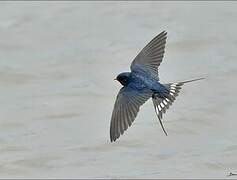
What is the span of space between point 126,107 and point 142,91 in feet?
0.65

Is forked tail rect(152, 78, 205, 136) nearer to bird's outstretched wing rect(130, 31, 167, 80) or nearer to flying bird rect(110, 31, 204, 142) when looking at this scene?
flying bird rect(110, 31, 204, 142)

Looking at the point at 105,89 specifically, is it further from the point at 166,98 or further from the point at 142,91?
the point at 166,98

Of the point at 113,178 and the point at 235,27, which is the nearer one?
the point at 113,178

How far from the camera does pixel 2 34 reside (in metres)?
8.85

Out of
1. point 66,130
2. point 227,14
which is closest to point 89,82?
point 66,130

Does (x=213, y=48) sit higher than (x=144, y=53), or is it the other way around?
(x=144, y=53)

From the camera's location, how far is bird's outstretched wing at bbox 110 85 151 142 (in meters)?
5.29

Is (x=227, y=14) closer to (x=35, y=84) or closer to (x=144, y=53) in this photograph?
(x=35, y=84)

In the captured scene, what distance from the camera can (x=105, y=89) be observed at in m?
7.68

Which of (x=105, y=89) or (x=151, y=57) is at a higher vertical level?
(x=151, y=57)

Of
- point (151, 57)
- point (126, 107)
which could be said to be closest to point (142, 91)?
point (126, 107)

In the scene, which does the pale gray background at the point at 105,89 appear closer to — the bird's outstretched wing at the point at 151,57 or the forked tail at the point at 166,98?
the forked tail at the point at 166,98

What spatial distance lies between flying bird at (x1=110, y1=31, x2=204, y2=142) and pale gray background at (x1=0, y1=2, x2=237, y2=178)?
0.52 metres

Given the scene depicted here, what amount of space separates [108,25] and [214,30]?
1008mm
